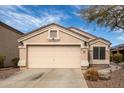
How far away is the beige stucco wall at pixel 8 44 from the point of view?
25.5 meters

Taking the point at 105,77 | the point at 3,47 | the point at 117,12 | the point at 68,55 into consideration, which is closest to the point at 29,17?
the point at 3,47

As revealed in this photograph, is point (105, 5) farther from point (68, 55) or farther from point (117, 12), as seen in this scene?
point (68, 55)

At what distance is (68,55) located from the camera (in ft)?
77.1

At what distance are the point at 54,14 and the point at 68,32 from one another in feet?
8.74

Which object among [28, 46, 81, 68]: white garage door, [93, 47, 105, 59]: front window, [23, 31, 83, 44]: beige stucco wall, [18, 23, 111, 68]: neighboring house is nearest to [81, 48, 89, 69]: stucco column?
[18, 23, 111, 68]: neighboring house

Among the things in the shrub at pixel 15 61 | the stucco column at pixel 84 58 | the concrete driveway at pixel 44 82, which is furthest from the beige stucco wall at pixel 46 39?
the concrete driveway at pixel 44 82

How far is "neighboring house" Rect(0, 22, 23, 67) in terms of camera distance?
2547 cm

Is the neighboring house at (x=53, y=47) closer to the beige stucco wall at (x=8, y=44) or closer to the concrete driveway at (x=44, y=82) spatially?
the beige stucco wall at (x=8, y=44)

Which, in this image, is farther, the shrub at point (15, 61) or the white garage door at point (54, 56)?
the shrub at point (15, 61)

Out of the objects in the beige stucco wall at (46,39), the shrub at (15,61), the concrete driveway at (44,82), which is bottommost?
the concrete driveway at (44,82)

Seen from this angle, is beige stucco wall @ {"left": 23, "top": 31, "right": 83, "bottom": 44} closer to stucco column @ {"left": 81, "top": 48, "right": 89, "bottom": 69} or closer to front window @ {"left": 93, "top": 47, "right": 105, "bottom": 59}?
stucco column @ {"left": 81, "top": 48, "right": 89, "bottom": 69}

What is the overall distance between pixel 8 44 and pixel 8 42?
0.69 feet

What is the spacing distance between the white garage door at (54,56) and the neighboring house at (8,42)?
343cm

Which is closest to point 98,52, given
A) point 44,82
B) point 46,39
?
point 46,39
